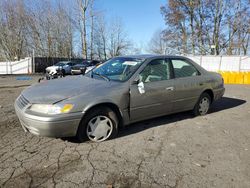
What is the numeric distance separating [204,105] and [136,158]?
2.97m

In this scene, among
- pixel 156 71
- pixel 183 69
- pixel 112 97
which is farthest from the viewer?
pixel 183 69

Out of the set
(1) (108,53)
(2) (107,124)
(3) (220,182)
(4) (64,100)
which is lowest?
(3) (220,182)

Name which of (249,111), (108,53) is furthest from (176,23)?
(249,111)

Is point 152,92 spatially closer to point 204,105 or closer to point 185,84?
point 185,84

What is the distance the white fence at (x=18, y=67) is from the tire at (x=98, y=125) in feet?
76.3

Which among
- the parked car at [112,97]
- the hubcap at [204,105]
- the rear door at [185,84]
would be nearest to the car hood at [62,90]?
the parked car at [112,97]

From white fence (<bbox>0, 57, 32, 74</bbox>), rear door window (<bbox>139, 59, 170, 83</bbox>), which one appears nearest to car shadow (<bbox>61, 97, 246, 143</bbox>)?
rear door window (<bbox>139, 59, 170, 83</bbox>)

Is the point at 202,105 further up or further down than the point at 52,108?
further down

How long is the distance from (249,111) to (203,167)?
399cm

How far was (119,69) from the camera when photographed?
4.16 meters

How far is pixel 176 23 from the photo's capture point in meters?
30.4

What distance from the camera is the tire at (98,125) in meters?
3.27

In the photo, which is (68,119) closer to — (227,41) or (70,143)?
(70,143)

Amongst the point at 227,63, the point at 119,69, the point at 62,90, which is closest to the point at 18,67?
the point at 227,63
